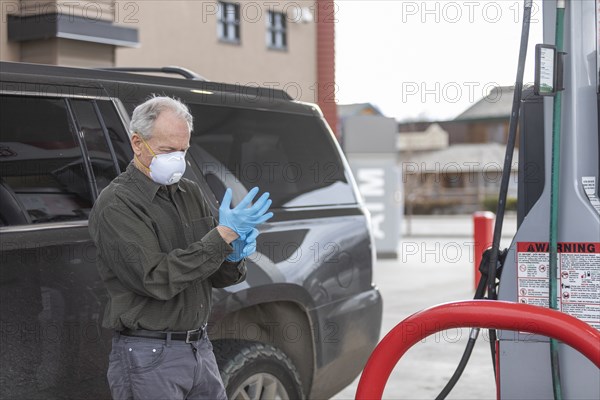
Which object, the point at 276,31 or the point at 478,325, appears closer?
the point at 478,325

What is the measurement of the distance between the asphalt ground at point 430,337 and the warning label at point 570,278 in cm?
→ 185

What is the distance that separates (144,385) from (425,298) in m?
9.14

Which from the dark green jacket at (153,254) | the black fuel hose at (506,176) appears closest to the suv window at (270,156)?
the dark green jacket at (153,254)

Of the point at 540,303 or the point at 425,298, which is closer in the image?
the point at 540,303

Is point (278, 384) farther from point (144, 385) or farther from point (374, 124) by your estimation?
point (374, 124)

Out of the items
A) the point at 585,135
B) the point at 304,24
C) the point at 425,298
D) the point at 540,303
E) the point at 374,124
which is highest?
the point at 304,24

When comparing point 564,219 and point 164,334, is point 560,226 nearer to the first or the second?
point 564,219

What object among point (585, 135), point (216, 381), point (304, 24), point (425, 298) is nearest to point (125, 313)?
point (216, 381)

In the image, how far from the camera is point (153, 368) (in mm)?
3115

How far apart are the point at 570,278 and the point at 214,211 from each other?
1.72 m

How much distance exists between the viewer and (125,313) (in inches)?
121

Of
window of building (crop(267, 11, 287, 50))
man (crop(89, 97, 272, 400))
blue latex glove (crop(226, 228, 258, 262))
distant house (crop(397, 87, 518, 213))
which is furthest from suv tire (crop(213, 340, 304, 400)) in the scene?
distant house (crop(397, 87, 518, 213))

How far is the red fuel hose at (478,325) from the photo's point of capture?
2.63m

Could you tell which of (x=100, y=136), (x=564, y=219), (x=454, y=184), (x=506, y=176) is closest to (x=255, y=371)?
(x=100, y=136)
